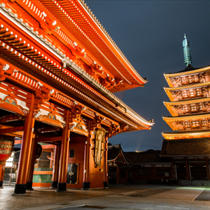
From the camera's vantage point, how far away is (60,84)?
31.2ft

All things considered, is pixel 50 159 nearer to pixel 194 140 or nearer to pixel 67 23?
pixel 67 23

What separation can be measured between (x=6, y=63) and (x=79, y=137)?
810 cm

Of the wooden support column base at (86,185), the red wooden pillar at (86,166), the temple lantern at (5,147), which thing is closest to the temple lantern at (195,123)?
the red wooden pillar at (86,166)

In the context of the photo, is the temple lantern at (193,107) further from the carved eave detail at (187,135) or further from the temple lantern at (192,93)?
→ the carved eave detail at (187,135)

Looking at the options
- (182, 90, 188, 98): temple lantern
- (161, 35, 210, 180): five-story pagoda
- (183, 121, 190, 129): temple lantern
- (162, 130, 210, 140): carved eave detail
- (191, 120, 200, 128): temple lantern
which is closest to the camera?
(161, 35, 210, 180): five-story pagoda

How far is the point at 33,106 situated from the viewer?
9586mm

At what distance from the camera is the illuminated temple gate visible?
7570mm

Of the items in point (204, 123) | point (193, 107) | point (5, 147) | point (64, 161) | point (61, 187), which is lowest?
point (61, 187)

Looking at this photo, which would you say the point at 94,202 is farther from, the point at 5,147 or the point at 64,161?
the point at 5,147

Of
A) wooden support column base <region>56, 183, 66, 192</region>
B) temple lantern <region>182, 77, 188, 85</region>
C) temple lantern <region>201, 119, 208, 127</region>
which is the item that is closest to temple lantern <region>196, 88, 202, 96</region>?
temple lantern <region>182, 77, 188, 85</region>

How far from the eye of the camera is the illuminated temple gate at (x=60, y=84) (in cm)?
757

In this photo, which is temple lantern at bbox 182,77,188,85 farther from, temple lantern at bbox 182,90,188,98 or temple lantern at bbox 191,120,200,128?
temple lantern at bbox 191,120,200,128

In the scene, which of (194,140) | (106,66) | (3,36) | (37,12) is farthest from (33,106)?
(194,140)

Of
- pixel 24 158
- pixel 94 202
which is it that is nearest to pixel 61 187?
pixel 24 158
